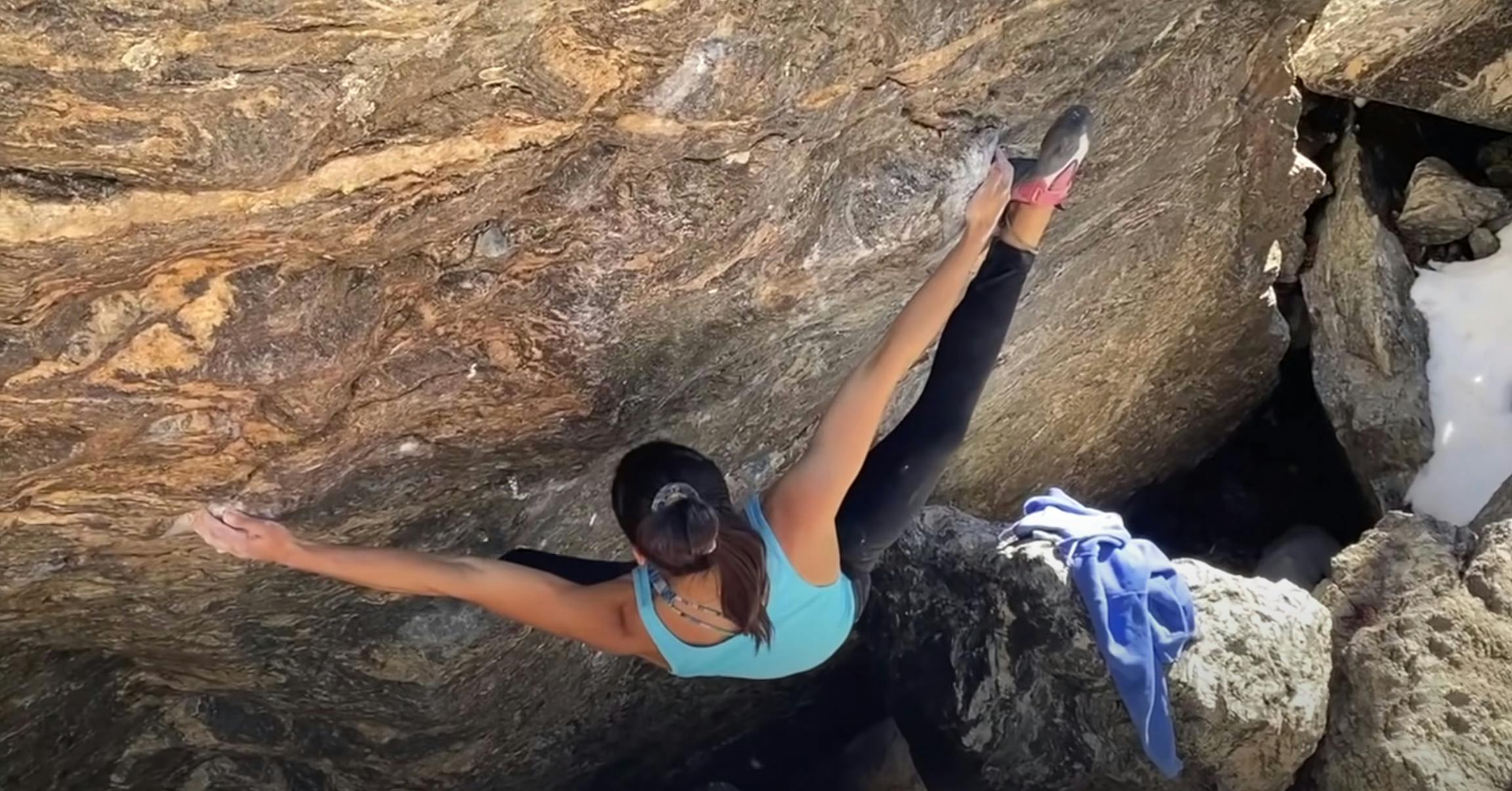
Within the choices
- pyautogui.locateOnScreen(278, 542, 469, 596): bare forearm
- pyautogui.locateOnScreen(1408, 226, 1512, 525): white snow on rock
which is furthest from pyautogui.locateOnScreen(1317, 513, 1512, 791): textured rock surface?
pyautogui.locateOnScreen(278, 542, 469, 596): bare forearm

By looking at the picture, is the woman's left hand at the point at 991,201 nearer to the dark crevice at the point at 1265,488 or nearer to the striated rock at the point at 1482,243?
the dark crevice at the point at 1265,488

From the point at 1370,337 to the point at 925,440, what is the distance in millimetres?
2700

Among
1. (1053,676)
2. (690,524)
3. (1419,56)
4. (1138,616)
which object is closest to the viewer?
(690,524)

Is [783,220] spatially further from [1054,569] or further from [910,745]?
[910,745]

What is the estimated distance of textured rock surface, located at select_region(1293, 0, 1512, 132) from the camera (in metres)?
4.69

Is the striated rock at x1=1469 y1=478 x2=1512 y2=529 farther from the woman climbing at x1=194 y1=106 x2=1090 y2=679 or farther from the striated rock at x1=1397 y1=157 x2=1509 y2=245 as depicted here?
the woman climbing at x1=194 y1=106 x2=1090 y2=679

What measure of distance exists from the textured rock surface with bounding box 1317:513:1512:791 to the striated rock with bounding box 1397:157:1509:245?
1447 mm

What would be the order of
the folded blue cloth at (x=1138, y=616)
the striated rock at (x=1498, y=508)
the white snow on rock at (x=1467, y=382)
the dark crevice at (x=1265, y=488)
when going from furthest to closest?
1. the dark crevice at (x=1265, y=488)
2. the white snow on rock at (x=1467, y=382)
3. the striated rock at (x=1498, y=508)
4. the folded blue cloth at (x=1138, y=616)

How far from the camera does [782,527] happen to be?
10.1ft

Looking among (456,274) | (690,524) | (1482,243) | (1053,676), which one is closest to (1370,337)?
(1482,243)

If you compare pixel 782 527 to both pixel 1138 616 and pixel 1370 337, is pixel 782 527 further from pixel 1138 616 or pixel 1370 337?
pixel 1370 337

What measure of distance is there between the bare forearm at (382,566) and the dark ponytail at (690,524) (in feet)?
1.30

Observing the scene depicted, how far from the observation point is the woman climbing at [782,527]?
2.86 metres

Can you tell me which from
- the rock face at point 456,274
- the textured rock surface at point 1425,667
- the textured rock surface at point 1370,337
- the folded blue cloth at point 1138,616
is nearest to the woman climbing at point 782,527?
the rock face at point 456,274
